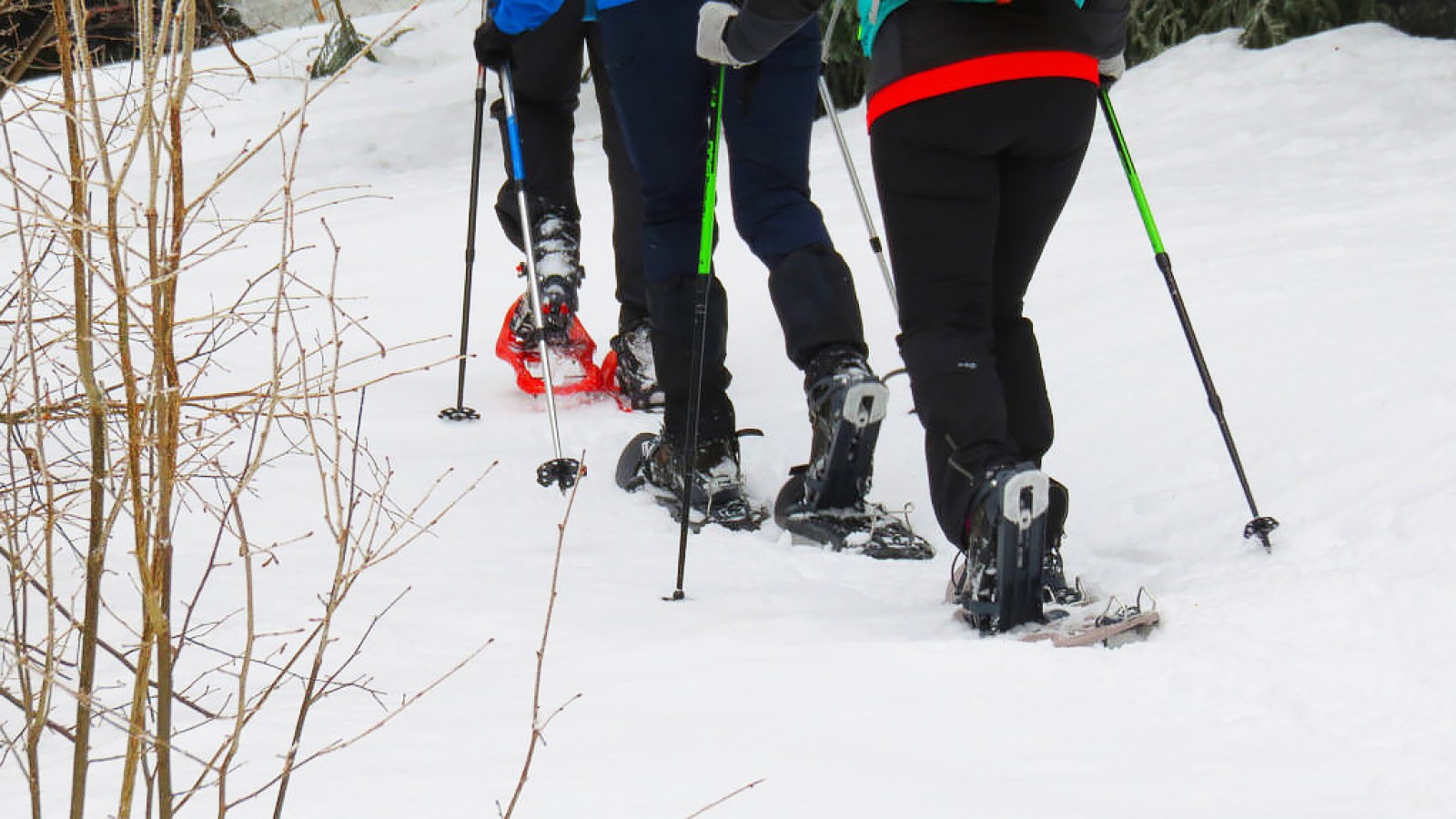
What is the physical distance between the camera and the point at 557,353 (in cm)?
506

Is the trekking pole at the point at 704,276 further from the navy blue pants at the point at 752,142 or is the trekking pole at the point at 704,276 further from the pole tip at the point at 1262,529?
the pole tip at the point at 1262,529

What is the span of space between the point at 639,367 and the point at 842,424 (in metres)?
1.66

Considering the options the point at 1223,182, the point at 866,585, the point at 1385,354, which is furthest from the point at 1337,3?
the point at 866,585

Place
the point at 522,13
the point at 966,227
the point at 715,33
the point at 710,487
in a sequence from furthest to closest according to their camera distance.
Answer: the point at 522,13 → the point at 710,487 → the point at 715,33 → the point at 966,227

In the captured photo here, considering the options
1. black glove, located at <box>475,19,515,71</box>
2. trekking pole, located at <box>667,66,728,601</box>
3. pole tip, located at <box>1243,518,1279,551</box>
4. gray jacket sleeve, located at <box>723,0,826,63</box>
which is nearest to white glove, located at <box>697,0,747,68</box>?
gray jacket sleeve, located at <box>723,0,826,63</box>

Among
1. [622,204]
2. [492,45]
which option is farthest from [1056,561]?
[492,45]

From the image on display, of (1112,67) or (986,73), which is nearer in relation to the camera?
(986,73)

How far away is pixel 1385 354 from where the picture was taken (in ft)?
12.6

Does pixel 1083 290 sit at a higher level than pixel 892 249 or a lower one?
higher

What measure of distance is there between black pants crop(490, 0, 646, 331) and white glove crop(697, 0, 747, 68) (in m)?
1.33

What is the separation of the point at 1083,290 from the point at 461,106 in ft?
23.1

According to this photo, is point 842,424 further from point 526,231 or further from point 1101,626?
point 526,231

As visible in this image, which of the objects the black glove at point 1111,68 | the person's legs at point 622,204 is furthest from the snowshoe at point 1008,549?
the person's legs at point 622,204

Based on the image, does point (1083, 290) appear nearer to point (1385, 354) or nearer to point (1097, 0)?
point (1385, 354)
